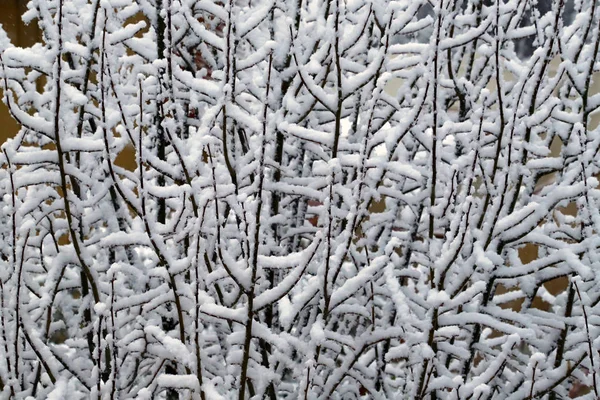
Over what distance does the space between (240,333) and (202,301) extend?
0.21m

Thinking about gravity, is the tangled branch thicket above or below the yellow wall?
below

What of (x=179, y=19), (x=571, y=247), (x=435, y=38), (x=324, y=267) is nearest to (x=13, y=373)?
(x=324, y=267)

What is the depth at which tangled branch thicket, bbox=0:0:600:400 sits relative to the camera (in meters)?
1.86

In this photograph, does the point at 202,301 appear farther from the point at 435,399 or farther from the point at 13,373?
the point at 435,399

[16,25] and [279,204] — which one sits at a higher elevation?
[16,25]

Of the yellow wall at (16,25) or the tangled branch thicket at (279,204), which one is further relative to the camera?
the yellow wall at (16,25)

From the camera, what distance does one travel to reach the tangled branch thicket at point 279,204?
73.3 inches

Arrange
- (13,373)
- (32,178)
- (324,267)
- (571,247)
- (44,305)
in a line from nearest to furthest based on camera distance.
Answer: (324,267) < (13,373) < (32,178) < (44,305) < (571,247)

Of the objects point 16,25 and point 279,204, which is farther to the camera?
point 16,25

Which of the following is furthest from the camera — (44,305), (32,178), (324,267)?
(44,305)

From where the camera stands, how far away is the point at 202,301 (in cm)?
183

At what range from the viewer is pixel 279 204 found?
9.20 ft

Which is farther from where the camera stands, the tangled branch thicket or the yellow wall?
the yellow wall

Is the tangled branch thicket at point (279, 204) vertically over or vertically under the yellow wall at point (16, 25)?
under
